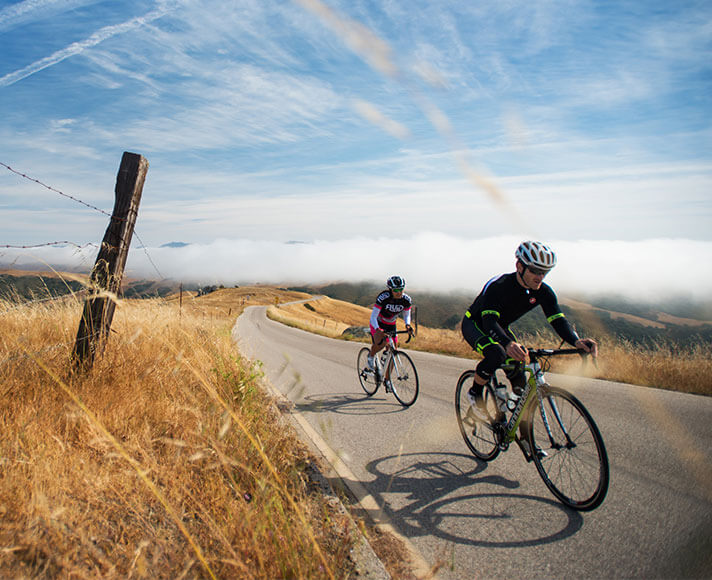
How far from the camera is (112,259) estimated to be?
4785 mm

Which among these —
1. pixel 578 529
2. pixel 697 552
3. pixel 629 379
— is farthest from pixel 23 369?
pixel 629 379

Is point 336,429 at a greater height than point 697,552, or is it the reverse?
point 697,552

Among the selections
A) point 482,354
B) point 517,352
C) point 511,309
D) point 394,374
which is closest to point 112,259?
point 482,354

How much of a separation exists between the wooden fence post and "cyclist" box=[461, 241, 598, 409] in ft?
Answer: 13.8

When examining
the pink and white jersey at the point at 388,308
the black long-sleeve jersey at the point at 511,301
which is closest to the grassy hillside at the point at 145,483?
the black long-sleeve jersey at the point at 511,301

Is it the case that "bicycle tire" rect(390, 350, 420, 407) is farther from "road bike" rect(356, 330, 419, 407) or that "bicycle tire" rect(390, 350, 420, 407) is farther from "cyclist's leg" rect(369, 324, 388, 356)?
"cyclist's leg" rect(369, 324, 388, 356)

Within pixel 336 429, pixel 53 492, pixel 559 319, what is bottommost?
pixel 336 429

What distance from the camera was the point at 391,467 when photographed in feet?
14.4

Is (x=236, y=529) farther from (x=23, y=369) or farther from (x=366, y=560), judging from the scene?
(x=23, y=369)

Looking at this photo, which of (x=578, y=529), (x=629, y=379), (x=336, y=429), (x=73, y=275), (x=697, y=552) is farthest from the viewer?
(x=629, y=379)

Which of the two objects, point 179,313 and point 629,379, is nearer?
point 179,313

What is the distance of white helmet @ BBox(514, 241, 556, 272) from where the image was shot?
4.07 meters

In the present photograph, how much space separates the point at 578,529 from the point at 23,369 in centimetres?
541

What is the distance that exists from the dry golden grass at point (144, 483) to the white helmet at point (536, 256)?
298 centimetres
